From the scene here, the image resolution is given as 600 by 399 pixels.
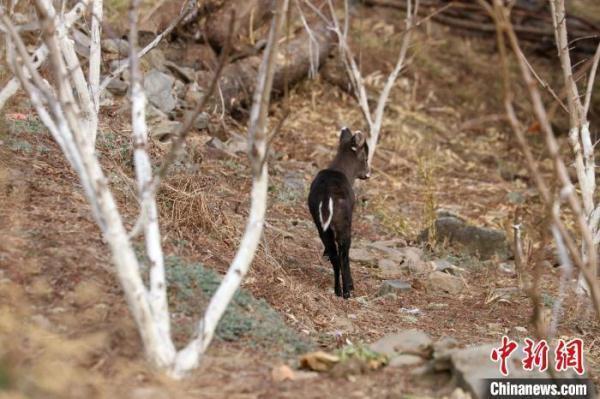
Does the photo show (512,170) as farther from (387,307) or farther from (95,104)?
(95,104)

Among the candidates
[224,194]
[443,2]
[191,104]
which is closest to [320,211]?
[224,194]

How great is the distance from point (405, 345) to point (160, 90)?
7.52 m

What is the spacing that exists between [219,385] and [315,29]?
10.5 meters

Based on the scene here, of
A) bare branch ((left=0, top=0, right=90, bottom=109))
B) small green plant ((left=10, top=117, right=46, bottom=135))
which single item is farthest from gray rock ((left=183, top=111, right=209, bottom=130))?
bare branch ((left=0, top=0, right=90, bottom=109))

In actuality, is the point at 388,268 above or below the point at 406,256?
below

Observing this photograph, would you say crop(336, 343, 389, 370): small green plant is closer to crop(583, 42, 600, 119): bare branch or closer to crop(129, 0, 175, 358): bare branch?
crop(129, 0, 175, 358): bare branch

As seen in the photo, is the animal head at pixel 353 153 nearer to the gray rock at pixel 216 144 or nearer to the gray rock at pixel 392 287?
the gray rock at pixel 392 287

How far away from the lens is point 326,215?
27.3 ft

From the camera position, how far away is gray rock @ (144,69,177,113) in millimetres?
12578

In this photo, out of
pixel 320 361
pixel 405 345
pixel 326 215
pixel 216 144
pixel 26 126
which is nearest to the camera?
pixel 320 361

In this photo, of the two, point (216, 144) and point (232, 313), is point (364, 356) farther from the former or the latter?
point (216, 144)

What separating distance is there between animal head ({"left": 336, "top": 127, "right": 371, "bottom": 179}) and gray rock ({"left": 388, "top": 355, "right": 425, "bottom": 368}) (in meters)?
4.13

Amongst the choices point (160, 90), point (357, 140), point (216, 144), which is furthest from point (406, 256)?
point (160, 90)

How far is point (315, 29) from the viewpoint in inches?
593
